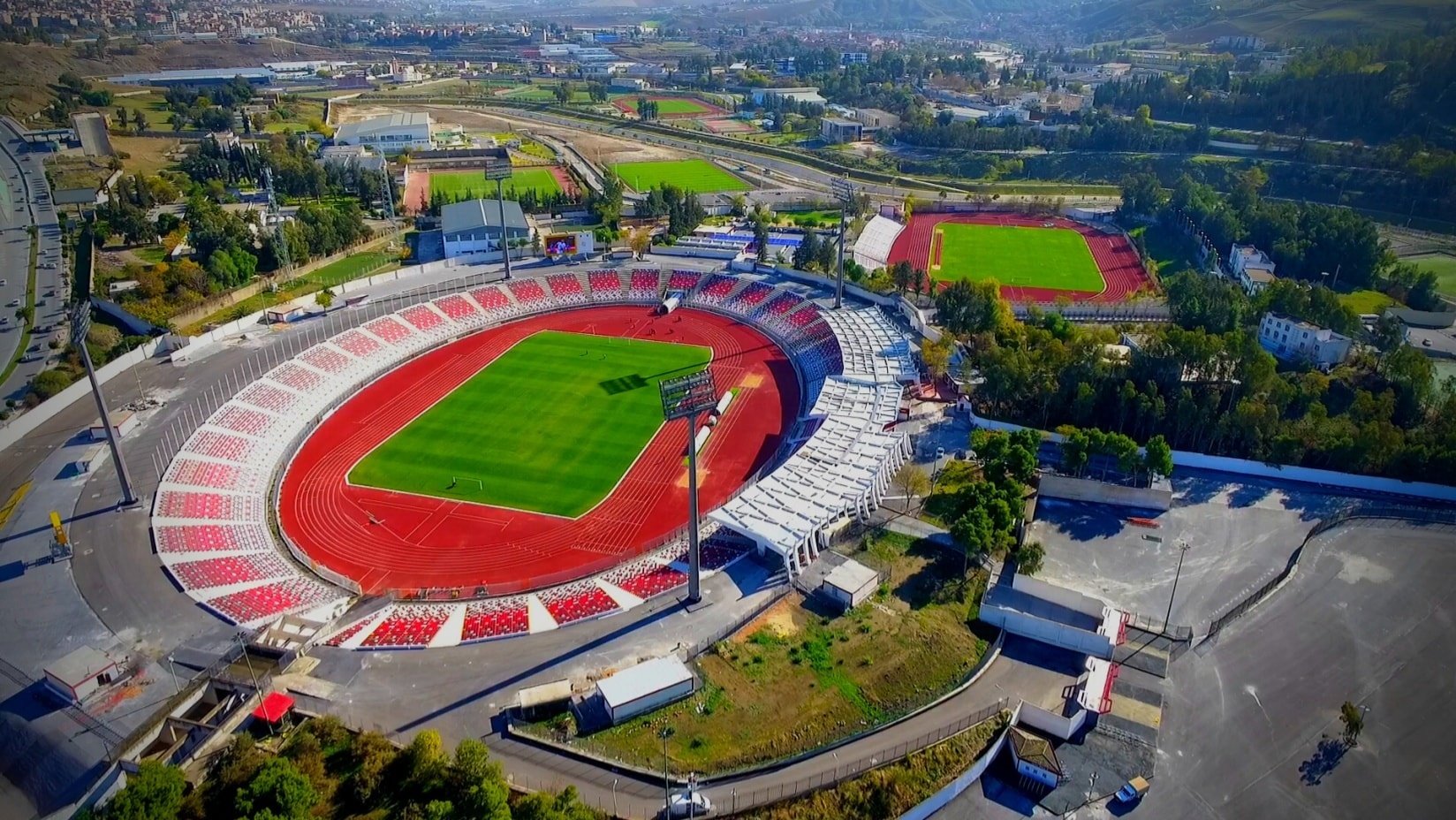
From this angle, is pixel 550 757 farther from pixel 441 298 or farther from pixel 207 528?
pixel 441 298

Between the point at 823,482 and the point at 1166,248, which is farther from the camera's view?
the point at 1166,248

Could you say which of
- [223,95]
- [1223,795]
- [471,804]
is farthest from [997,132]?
[223,95]

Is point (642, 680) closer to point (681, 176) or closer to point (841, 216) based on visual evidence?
point (841, 216)

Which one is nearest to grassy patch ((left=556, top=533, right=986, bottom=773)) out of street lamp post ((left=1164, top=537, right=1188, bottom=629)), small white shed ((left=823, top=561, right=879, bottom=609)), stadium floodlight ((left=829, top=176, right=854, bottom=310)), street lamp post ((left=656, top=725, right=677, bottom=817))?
street lamp post ((left=656, top=725, right=677, bottom=817))

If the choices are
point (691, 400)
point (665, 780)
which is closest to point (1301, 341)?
point (691, 400)

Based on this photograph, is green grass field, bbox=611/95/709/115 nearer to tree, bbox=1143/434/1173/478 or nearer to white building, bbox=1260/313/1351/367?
white building, bbox=1260/313/1351/367

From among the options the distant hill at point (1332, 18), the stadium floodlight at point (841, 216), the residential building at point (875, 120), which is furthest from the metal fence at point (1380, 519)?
the distant hill at point (1332, 18)
